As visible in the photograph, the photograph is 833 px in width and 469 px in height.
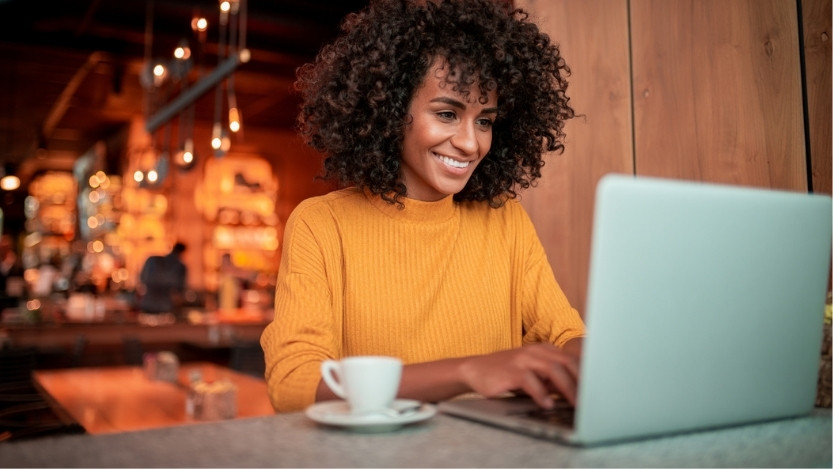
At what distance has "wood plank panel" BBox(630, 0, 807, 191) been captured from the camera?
68.2 inches

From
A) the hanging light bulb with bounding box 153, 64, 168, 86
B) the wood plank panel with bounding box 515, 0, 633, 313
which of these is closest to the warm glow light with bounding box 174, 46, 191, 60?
the hanging light bulb with bounding box 153, 64, 168, 86

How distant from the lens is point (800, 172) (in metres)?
1.69

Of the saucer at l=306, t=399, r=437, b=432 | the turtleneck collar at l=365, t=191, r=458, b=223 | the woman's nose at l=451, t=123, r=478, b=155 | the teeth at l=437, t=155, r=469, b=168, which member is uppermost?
the woman's nose at l=451, t=123, r=478, b=155

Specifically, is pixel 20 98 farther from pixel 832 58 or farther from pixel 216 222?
pixel 832 58

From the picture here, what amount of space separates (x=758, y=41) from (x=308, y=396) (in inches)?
53.4

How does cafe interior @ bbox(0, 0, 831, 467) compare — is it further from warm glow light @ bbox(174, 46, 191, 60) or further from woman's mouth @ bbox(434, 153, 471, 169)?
woman's mouth @ bbox(434, 153, 471, 169)

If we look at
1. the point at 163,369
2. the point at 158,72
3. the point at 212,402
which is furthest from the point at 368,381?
the point at 158,72

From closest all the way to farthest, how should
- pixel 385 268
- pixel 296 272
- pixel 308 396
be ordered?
pixel 308 396 < pixel 296 272 < pixel 385 268

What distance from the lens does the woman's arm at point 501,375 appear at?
38.6 inches

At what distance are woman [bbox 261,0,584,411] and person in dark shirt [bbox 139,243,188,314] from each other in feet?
19.5

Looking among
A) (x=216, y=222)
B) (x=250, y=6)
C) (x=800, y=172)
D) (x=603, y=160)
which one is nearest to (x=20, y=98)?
(x=216, y=222)

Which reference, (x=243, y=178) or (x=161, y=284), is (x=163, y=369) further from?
(x=243, y=178)

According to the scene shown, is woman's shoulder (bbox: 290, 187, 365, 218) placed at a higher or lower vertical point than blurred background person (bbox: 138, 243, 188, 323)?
higher

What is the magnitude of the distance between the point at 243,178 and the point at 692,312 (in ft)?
32.4
